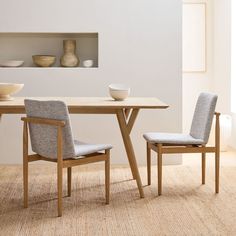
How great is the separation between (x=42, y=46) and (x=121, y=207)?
283 cm

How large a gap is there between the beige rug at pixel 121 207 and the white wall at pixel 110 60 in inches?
27.3

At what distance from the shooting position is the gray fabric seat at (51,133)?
4105mm

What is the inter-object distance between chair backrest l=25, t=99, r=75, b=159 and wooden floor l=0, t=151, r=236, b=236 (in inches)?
17.2

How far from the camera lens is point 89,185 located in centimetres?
519

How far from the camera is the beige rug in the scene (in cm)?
379

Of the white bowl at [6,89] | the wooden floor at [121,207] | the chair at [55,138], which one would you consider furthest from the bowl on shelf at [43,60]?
the chair at [55,138]

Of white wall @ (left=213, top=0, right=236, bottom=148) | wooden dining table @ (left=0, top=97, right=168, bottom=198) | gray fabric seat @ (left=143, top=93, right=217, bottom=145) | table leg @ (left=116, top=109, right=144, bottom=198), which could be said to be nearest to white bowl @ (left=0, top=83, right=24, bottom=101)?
wooden dining table @ (left=0, top=97, right=168, bottom=198)

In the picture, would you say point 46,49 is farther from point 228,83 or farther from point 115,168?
point 228,83

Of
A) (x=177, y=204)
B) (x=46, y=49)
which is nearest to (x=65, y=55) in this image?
(x=46, y=49)

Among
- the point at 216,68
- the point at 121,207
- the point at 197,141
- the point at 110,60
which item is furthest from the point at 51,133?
the point at 216,68

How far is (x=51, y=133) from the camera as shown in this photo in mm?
4180

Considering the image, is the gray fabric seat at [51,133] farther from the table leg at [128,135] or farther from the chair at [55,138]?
the table leg at [128,135]

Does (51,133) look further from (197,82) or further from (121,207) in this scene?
(197,82)

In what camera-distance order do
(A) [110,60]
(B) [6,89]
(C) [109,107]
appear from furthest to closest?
1. (A) [110,60]
2. (B) [6,89]
3. (C) [109,107]
